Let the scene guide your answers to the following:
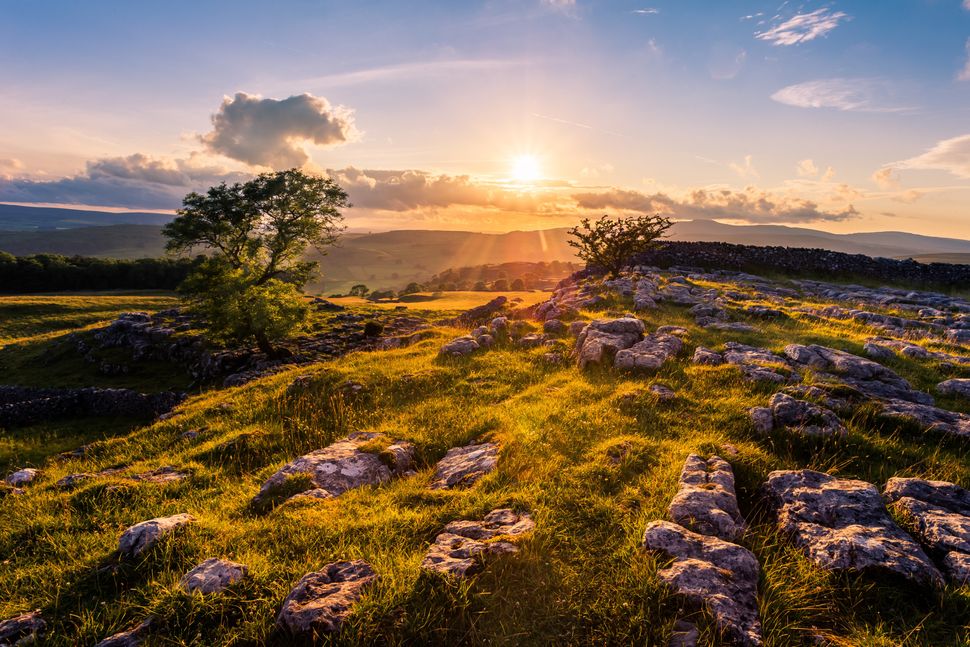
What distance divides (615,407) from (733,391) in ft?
10.9

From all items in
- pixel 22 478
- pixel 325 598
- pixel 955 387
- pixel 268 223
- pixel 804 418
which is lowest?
pixel 22 478

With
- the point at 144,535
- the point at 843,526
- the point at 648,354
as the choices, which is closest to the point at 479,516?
the point at 144,535

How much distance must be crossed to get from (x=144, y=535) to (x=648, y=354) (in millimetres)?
13043

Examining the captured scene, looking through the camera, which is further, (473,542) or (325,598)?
(473,542)

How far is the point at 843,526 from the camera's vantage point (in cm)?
556

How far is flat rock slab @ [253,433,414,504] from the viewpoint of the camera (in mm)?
7730

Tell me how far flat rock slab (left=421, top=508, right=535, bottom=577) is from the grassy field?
0.20m

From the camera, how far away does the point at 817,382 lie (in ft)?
34.0

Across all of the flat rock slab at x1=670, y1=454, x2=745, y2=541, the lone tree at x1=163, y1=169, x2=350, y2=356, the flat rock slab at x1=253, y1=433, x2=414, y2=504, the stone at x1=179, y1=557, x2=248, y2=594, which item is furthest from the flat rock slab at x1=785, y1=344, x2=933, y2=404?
the lone tree at x1=163, y1=169, x2=350, y2=356

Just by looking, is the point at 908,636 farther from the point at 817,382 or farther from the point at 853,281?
the point at 853,281

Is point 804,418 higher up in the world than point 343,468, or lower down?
higher up

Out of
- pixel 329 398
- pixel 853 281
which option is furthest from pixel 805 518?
pixel 853 281

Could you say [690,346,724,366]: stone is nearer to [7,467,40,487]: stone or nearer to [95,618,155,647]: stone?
[95,618,155,647]: stone

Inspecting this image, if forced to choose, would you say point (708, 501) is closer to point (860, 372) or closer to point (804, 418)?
point (804, 418)
